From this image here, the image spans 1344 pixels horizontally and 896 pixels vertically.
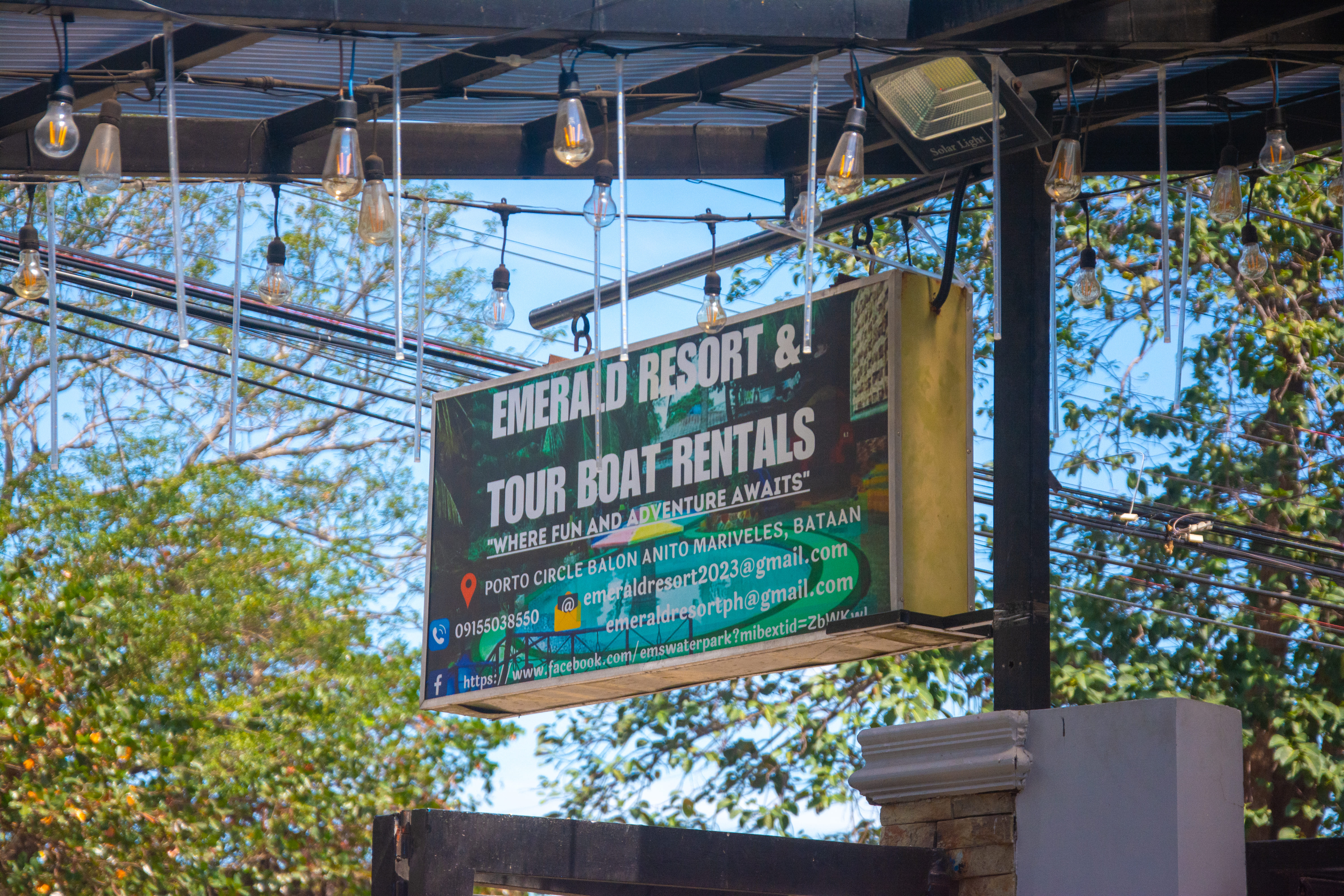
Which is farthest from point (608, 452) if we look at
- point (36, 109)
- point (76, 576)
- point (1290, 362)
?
point (76, 576)

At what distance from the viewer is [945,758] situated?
5141mm

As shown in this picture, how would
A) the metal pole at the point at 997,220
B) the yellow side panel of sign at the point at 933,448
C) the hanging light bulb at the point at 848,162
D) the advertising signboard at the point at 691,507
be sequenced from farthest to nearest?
the advertising signboard at the point at 691,507
the yellow side panel of sign at the point at 933,448
the metal pole at the point at 997,220
the hanging light bulb at the point at 848,162

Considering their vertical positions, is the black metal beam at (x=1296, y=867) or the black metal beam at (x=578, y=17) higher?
the black metal beam at (x=578, y=17)

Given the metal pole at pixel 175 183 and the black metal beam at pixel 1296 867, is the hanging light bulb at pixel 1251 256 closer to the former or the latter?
→ the black metal beam at pixel 1296 867

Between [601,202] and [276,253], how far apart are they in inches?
50.8

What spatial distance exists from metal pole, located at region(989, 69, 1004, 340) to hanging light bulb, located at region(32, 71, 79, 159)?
2785 millimetres

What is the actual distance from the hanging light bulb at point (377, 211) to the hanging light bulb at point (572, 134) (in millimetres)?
595

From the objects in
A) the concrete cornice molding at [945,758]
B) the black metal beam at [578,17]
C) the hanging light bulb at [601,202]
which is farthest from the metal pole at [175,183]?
the concrete cornice molding at [945,758]

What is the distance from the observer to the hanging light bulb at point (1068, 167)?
497cm

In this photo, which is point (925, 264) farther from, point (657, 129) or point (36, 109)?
point (36, 109)

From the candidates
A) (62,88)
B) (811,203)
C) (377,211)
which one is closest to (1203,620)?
(811,203)

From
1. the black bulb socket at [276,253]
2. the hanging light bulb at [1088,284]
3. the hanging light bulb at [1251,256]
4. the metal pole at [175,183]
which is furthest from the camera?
the hanging light bulb at [1088,284]

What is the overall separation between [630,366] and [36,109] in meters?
2.43

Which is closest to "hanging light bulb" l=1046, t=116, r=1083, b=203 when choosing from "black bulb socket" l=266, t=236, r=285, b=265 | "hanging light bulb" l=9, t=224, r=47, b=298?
"black bulb socket" l=266, t=236, r=285, b=265
